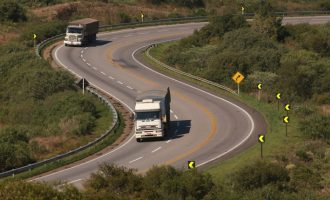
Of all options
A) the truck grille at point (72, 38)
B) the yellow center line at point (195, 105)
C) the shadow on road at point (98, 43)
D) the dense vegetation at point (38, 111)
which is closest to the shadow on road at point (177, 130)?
the yellow center line at point (195, 105)

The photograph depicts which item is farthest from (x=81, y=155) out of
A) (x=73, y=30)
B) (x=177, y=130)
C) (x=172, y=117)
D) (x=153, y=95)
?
(x=73, y=30)

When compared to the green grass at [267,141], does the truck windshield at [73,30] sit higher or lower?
higher

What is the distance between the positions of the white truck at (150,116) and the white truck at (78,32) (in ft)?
113

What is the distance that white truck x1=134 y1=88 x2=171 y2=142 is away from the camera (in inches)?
1866

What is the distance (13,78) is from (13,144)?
2255 centimetres

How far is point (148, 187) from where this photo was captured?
1272 inches

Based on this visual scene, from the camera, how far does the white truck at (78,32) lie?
8150 cm

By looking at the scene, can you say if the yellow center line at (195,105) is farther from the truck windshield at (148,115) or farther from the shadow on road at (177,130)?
the truck windshield at (148,115)

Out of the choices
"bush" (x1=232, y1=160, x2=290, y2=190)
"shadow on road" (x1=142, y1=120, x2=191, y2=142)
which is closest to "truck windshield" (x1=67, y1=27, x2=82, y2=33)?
"shadow on road" (x1=142, y1=120, x2=191, y2=142)

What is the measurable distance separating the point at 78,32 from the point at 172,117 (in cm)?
3103

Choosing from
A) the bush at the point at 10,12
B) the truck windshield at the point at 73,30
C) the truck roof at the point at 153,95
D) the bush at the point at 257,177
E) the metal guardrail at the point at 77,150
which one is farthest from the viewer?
the bush at the point at 10,12

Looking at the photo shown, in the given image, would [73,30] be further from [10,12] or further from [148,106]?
[148,106]

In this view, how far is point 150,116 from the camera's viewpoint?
47438mm

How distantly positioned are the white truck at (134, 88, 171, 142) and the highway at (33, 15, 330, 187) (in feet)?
2.85
